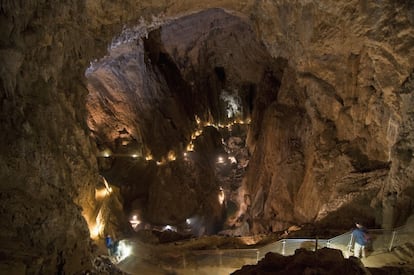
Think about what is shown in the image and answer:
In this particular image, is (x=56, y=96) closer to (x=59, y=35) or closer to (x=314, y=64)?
(x=59, y=35)

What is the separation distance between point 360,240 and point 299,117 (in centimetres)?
817

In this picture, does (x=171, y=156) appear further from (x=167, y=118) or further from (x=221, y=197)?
(x=221, y=197)

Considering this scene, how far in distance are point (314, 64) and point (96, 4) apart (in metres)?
7.08

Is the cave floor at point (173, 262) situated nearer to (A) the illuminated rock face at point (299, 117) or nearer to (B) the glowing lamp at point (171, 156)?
(A) the illuminated rock face at point (299, 117)

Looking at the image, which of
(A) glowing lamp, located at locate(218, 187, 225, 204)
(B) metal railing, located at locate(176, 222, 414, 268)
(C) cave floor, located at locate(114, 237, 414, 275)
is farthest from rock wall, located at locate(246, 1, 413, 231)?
(A) glowing lamp, located at locate(218, 187, 225, 204)

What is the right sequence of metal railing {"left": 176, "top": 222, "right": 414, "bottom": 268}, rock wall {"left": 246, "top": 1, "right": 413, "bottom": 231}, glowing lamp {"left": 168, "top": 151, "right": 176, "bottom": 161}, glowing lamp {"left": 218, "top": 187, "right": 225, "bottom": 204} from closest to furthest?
metal railing {"left": 176, "top": 222, "right": 414, "bottom": 268}, rock wall {"left": 246, "top": 1, "right": 413, "bottom": 231}, glowing lamp {"left": 168, "top": 151, "right": 176, "bottom": 161}, glowing lamp {"left": 218, "top": 187, "right": 225, "bottom": 204}

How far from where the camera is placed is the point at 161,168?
22.8m

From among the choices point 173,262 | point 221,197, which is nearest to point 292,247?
point 173,262

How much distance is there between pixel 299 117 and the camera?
16.0 metres

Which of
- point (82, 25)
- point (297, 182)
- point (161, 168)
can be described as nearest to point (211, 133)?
point (161, 168)

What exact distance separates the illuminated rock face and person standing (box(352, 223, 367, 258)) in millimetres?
1822

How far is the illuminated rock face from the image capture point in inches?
319

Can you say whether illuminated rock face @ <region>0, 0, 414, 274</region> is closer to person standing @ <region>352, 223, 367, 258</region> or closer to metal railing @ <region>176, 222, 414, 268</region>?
metal railing @ <region>176, 222, 414, 268</region>

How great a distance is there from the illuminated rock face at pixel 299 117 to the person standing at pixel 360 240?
1.82 meters
